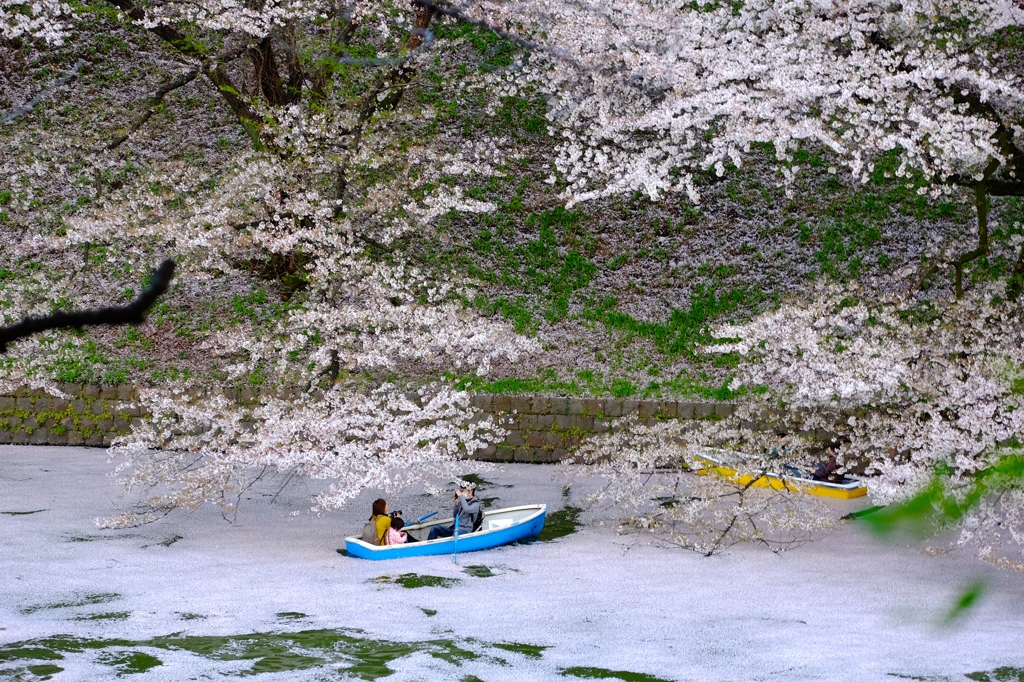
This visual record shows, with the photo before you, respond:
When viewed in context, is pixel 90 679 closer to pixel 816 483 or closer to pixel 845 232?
pixel 816 483

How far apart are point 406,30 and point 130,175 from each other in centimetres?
570

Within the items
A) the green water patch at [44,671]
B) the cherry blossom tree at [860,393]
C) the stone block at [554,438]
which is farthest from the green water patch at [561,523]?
the green water patch at [44,671]

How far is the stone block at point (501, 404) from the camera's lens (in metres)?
15.1

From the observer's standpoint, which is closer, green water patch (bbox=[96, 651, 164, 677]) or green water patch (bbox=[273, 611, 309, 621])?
green water patch (bbox=[96, 651, 164, 677])

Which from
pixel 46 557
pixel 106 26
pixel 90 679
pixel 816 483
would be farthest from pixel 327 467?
pixel 106 26

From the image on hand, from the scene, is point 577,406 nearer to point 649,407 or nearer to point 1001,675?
point 649,407

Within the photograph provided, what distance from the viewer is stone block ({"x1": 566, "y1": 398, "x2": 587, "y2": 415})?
15008 millimetres

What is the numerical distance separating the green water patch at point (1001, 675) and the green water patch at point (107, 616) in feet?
21.4

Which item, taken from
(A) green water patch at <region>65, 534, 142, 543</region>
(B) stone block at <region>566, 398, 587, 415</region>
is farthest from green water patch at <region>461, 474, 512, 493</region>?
(A) green water patch at <region>65, 534, 142, 543</region>

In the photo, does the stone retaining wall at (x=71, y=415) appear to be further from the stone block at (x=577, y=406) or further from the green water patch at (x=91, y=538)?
the stone block at (x=577, y=406)

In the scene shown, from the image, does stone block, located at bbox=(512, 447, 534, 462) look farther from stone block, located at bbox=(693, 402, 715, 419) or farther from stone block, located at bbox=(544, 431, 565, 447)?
stone block, located at bbox=(693, 402, 715, 419)

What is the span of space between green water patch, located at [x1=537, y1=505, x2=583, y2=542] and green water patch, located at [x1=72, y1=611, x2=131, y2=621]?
14.5 ft

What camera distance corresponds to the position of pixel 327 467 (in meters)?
10.5

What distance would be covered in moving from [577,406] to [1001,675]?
8250mm
